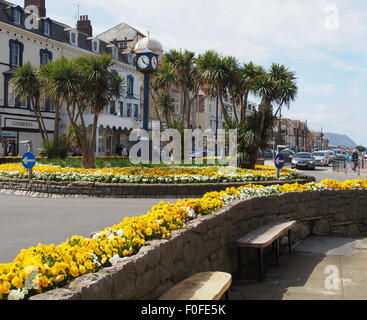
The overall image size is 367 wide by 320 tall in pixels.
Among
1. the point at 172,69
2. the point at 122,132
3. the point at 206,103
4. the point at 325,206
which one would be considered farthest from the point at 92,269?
the point at 206,103

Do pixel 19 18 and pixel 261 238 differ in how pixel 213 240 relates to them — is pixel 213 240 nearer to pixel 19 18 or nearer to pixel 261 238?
pixel 261 238

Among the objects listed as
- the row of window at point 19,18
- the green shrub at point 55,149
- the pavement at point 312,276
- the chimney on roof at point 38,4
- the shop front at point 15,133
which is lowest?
the pavement at point 312,276

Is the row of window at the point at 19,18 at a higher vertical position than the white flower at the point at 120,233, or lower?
higher

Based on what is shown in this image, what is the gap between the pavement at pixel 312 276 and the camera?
640 centimetres

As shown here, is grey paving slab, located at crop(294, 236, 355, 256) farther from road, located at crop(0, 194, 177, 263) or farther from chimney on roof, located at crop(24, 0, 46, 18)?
chimney on roof, located at crop(24, 0, 46, 18)

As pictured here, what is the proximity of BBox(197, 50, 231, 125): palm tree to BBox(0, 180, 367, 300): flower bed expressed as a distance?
2096cm

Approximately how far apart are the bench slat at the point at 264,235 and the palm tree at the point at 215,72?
721 inches

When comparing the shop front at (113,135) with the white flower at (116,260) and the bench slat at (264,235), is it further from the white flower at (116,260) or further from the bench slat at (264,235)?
the white flower at (116,260)

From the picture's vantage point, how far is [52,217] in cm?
1034

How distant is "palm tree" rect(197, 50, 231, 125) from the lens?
87.6 feet

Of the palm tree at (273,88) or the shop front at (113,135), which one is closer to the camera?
the palm tree at (273,88)

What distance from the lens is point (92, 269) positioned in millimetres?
3760

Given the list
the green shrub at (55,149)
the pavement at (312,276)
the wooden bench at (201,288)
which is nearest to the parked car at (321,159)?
the green shrub at (55,149)
